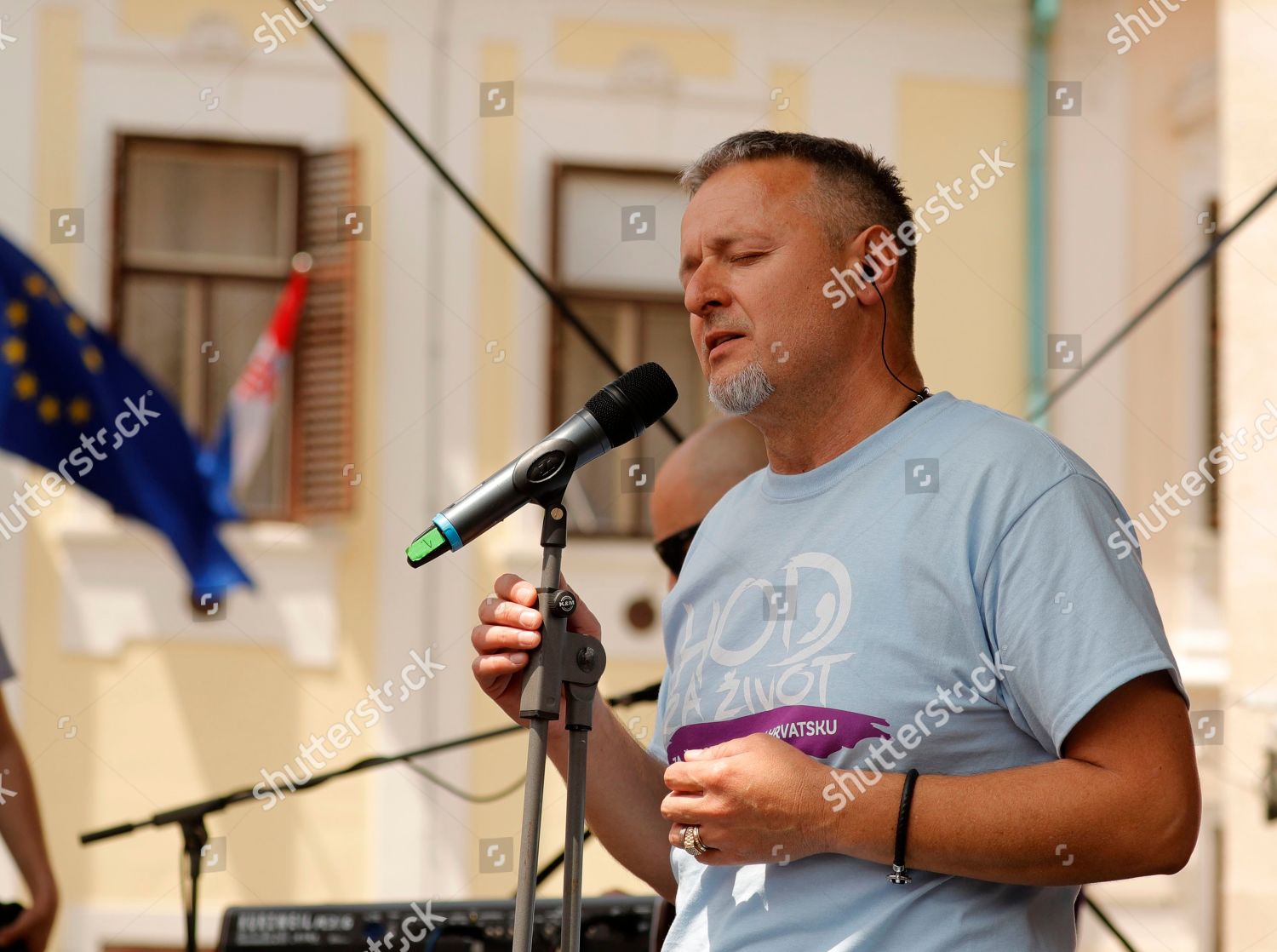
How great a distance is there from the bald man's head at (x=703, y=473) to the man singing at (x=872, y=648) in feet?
2.77

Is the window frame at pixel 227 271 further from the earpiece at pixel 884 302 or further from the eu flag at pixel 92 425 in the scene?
the earpiece at pixel 884 302

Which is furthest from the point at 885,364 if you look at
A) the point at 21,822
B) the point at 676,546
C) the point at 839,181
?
the point at 21,822

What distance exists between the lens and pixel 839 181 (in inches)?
74.5

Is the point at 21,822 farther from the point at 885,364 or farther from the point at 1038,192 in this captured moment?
the point at 1038,192

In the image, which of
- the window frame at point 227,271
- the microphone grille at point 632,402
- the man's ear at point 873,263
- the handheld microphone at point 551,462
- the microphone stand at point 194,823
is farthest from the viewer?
the window frame at point 227,271

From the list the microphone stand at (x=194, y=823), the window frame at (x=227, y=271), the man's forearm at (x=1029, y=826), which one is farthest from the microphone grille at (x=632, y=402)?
the window frame at (x=227, y=271)

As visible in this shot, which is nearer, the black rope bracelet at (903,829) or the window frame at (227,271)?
the black rope bracelet at (903,829)

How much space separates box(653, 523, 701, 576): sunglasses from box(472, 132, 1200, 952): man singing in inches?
32.4

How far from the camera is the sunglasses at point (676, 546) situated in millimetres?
2793

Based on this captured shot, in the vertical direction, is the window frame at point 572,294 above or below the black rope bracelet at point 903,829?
above

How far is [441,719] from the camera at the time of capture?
7785 millimetres

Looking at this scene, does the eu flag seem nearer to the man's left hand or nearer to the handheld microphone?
the handheld microphone

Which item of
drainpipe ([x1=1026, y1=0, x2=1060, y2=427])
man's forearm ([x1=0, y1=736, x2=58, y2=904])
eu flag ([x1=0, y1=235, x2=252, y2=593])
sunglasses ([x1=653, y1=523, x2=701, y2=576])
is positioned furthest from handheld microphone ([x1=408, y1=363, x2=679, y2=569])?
drainpipe ([x1=1026, y1=0, x2=1060, y2=427])

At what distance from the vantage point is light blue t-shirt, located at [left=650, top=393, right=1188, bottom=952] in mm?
1547
